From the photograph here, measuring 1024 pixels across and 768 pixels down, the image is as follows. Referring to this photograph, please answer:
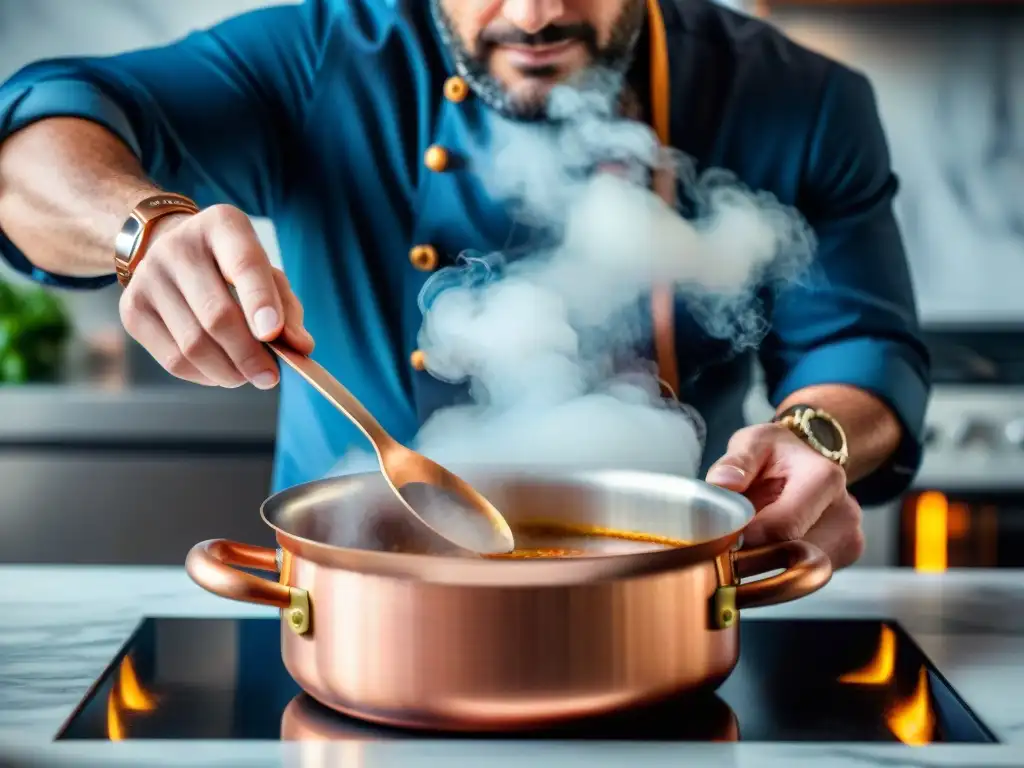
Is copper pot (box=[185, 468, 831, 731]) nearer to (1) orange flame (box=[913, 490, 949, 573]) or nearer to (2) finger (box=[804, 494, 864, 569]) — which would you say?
(2) finger (box=[804, 494, 864, 569])

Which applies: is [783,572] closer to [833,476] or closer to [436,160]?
[833,476]

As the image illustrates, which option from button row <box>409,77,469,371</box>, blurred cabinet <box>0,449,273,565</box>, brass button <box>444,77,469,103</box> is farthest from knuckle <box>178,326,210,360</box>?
blurred cabinet <box>0,449,273,565</box>

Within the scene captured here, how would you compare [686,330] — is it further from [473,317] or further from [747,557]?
[747,557]

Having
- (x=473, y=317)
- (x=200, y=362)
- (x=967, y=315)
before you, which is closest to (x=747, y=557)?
(x=200, y=362)

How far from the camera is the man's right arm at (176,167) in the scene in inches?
31.1

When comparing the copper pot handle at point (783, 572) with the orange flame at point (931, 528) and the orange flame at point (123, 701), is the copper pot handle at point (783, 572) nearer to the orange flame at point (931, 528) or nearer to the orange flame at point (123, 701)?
the orange flame at point (123, 701)

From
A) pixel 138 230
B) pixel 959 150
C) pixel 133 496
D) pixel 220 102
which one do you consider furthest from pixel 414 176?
pixel 959 150

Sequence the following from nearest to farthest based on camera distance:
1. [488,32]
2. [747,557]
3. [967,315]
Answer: [747,557]
[488,32]
[967,315]

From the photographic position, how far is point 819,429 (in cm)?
116

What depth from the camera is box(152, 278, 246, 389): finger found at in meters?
0.80

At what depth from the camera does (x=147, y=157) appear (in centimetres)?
125

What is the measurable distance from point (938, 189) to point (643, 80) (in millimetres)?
1558

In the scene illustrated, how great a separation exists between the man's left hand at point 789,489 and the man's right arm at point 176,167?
0.38 metres

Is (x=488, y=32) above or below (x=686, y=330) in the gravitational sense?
above
